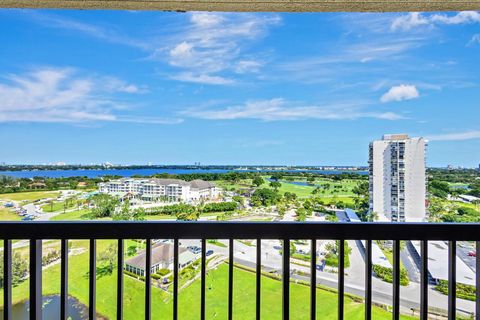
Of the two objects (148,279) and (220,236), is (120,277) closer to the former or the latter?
(148,279)

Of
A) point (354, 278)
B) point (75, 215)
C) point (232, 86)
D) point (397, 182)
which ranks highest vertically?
point (232, 86)

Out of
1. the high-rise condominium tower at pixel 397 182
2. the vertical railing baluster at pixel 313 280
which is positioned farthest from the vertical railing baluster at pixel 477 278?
the vertical railing baluster at pixel 313 280

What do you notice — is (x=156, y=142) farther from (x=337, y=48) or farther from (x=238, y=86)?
(x=337, y=48)

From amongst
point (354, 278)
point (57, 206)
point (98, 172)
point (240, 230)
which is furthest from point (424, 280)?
point (98, 172)

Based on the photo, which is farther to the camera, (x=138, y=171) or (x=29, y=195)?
(x=138, y=171)

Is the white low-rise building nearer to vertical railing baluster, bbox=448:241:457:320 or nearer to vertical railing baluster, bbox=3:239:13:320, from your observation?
vertical railing baluster, bbox=3:239:13:320

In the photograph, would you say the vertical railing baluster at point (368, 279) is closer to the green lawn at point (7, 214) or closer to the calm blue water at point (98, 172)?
the calm blue water at point (98, 172)

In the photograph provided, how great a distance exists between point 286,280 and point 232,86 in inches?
153

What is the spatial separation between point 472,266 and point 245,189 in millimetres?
1502

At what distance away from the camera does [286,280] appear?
4.48 ft

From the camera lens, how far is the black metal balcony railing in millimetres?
1329

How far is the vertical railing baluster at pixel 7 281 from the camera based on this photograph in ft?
4.41

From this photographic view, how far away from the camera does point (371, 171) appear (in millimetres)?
2098

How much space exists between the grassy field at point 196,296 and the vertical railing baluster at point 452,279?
0.33 m
